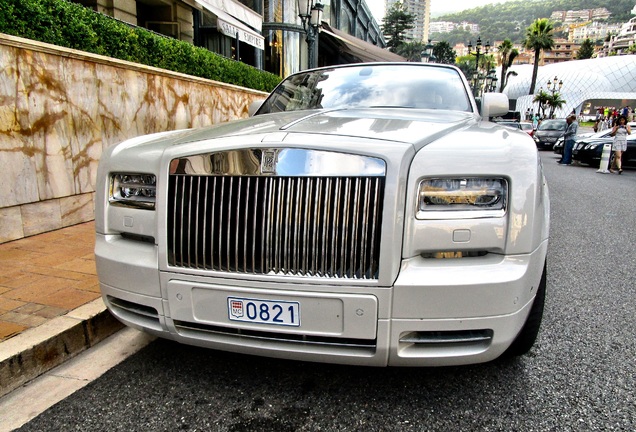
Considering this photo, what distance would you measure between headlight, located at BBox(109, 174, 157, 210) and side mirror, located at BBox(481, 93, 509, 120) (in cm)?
257

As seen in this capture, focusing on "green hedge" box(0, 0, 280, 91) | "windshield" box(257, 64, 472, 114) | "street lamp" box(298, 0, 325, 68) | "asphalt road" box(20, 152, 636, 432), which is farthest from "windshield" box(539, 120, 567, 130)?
"asphalt road" box(20, 152, 636, 432)

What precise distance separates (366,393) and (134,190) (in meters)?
1.44

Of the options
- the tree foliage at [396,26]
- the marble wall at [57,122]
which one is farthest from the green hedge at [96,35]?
the tree foliage at [396,26]

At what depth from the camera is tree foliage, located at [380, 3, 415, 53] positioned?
62688mm

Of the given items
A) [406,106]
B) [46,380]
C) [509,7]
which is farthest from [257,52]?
[509,7]

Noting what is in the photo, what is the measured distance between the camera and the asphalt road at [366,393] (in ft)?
6.01

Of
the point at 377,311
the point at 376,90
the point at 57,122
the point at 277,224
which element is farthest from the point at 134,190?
the point at 57,122

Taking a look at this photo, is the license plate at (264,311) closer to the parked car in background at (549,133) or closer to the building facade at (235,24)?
the building facade at (235,24)

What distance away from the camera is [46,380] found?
2.20m

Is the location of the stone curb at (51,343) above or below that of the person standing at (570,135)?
below

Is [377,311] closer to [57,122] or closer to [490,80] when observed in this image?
[57,122]

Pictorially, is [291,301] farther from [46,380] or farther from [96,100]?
[96,100]

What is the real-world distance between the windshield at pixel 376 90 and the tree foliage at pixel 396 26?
63489 mm

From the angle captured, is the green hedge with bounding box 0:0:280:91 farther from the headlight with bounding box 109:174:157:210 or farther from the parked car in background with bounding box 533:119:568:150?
the parked car in background with bounding box 533:119:568:150
